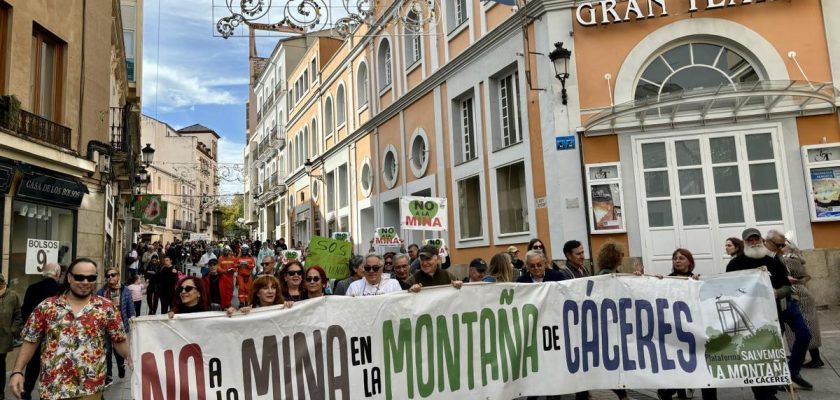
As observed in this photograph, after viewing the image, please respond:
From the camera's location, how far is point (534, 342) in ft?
18.3

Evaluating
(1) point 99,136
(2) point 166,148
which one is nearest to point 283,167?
(2) point 166,148

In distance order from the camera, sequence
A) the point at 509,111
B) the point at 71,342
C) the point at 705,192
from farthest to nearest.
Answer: the point at 509,111 → the point at 705,192 → the point at 71,342

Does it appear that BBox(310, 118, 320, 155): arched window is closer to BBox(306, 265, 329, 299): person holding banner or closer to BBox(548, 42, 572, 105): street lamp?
BBox(548, 42, 572, 105): street lamp

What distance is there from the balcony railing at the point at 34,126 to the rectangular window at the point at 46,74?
12.8 inches

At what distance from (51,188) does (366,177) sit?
1512 cm

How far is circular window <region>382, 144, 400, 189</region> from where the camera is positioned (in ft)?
74.6

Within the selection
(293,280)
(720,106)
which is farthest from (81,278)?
(720,106)

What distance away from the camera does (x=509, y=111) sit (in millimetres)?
15734

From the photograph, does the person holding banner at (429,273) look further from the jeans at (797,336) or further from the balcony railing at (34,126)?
the balcony railing at (34,126)

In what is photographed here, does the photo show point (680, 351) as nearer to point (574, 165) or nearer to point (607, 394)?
point (607, 394)

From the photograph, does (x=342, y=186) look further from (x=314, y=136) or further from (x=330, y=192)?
(x=314, y=136)

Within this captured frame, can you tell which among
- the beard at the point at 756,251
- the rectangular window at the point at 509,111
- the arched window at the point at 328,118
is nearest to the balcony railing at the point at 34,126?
the rectangular window at the point at 509,111

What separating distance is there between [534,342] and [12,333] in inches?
250

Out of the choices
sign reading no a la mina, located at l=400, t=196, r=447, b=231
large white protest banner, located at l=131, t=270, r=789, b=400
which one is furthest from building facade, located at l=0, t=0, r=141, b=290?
large white protest banner, located at l=131, t=270, r=789, b=400
